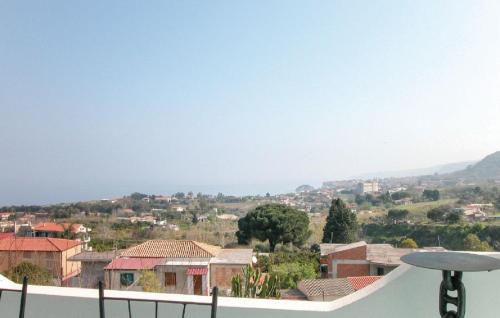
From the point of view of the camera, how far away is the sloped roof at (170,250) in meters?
3.30

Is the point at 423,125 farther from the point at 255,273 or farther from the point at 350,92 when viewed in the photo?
the point at 255,273

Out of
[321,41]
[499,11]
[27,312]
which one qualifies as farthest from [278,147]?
[27,312]

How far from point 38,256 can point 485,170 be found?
3.98 m

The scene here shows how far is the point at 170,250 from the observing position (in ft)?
11.9

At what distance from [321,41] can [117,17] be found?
2185 millimetres

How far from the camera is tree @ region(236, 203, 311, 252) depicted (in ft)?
15.5

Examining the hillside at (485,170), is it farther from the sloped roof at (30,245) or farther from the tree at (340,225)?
the sloped roof at (30,245)

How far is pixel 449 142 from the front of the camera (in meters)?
3.83

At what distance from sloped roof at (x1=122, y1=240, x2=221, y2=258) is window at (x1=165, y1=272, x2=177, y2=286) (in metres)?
0.65

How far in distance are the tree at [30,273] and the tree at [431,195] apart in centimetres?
384

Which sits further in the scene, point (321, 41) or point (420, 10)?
point (321, 41)

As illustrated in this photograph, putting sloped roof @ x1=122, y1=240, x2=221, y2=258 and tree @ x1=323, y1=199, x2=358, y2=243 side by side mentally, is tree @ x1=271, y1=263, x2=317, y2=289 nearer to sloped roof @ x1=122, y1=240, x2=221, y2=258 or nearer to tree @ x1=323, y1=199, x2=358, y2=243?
sloped roof @ x1=122, y1=240, x2=221, y2=258

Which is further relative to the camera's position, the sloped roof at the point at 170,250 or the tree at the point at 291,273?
the sloped roof at the point at 170,250

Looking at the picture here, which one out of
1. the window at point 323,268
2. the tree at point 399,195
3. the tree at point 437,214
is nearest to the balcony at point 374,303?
the window at point 323,268
